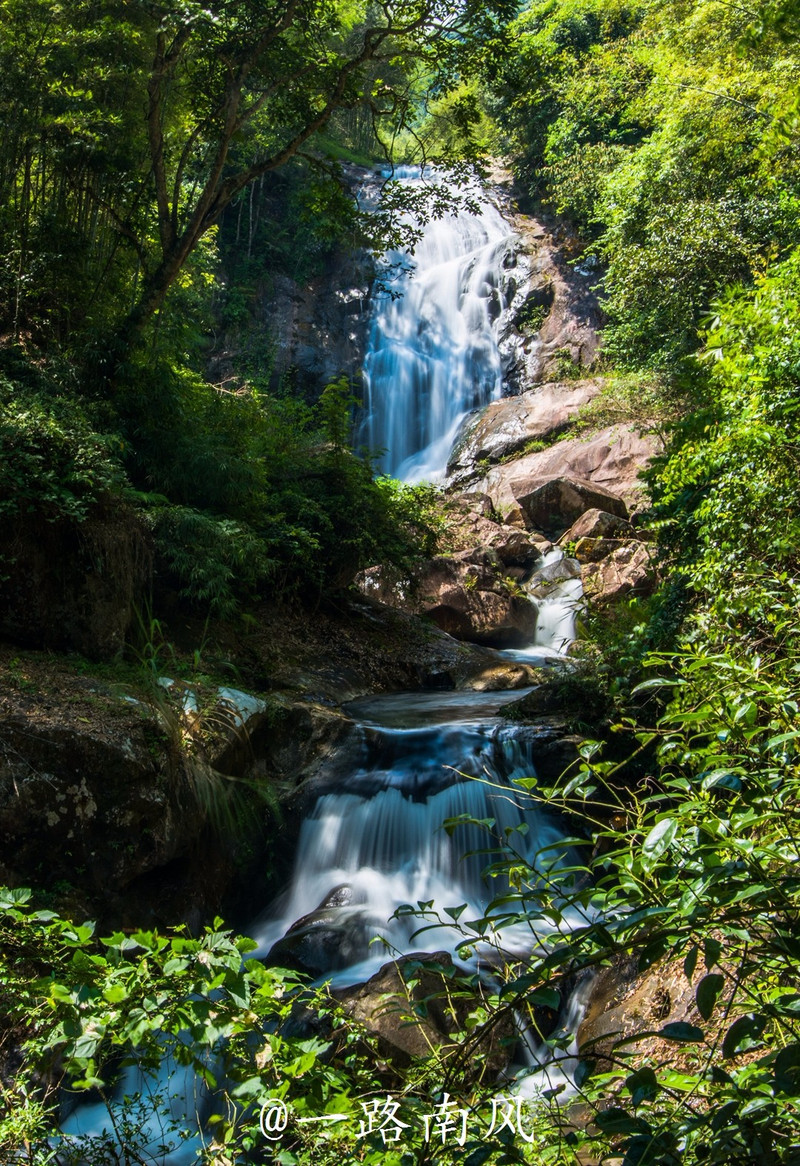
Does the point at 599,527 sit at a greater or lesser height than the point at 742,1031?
lesser

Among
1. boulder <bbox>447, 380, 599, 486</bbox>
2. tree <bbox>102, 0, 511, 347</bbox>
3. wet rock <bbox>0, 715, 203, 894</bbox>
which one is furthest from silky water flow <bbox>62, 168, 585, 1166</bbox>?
boulder <bbox>447, 380, 599, 486</bbox>

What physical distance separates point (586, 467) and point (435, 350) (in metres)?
7.56

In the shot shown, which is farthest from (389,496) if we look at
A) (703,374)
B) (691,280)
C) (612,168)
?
(612,168)

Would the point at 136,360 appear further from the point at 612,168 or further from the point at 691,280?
the point at 612,168

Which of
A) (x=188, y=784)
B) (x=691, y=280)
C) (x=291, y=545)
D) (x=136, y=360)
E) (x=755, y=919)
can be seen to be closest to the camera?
(x=755, y=919)

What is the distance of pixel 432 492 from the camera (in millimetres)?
12328

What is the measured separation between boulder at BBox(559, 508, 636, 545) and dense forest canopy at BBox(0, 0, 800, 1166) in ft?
11.7

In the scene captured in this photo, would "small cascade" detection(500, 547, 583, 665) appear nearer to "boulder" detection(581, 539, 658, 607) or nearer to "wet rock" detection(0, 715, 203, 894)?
"boulder" detection(581, 539, 658, 607)

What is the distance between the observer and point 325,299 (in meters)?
25.3

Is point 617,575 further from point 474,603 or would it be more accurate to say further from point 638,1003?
point 638,1003

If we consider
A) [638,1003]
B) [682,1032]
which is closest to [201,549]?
[638,1003]

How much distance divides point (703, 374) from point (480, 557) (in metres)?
6.73

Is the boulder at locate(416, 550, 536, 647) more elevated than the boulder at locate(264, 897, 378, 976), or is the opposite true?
the boulder at locate(416, 550, 536, 647)

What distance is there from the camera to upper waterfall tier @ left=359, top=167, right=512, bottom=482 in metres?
20.4
